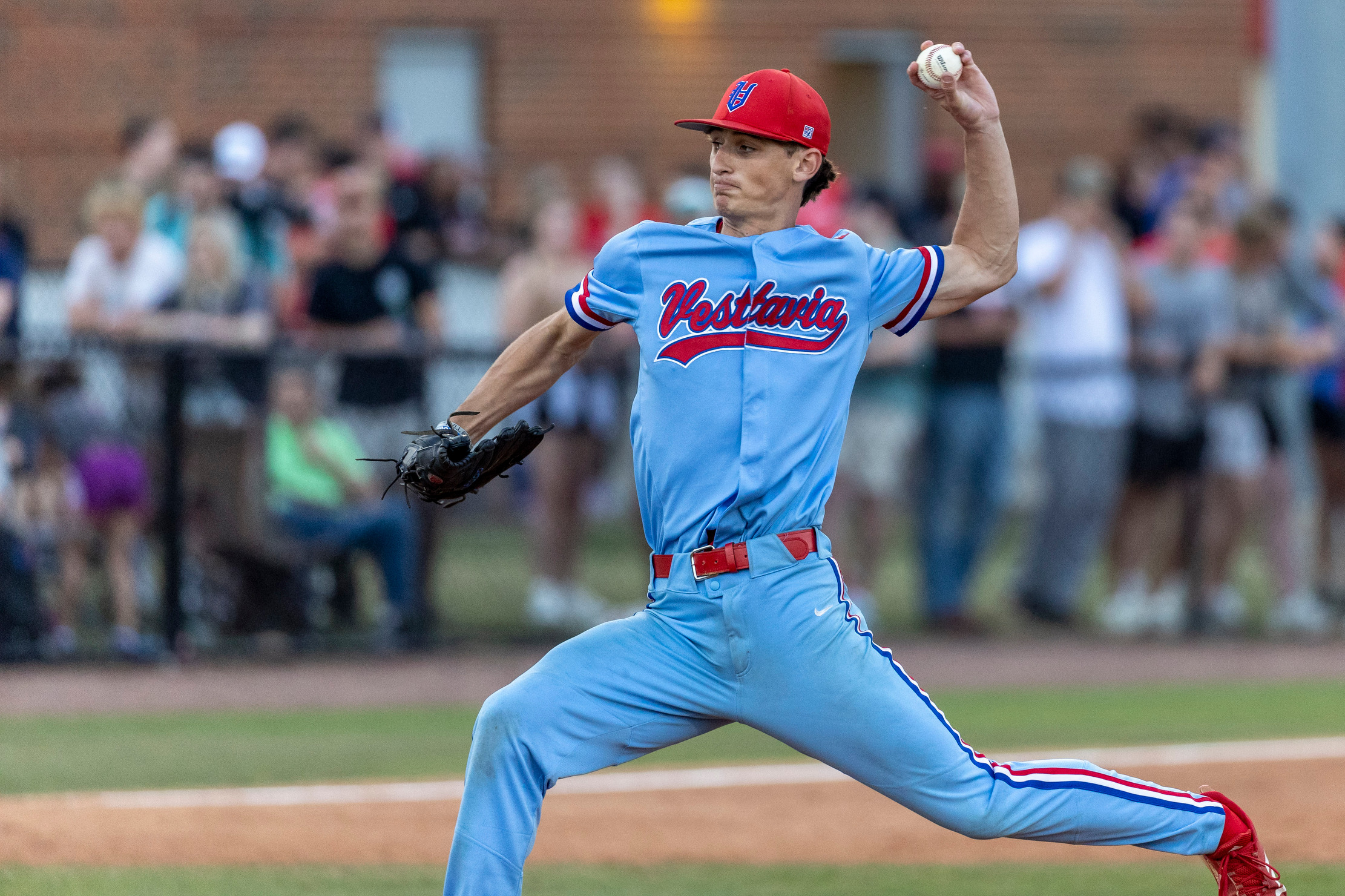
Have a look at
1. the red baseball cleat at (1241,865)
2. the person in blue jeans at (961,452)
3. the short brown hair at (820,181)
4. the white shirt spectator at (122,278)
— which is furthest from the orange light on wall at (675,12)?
the red baseball cleat at (1241,865)

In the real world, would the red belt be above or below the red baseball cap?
below

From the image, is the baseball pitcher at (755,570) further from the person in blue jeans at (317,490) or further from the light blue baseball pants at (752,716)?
the person in blue jeans at (317,490)

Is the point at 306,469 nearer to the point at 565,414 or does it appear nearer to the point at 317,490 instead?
the point at 317,490

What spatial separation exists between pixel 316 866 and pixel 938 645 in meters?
Answer: 5.40

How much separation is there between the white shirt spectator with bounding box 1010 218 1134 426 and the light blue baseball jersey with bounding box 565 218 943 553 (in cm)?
663

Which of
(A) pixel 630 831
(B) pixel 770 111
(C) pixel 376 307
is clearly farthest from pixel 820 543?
(C) pixel 376 307

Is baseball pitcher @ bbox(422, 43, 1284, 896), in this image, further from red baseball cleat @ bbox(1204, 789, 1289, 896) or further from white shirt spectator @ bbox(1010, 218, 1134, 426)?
white shirt spectator @ bbox(1010, 218, 1134, 426)

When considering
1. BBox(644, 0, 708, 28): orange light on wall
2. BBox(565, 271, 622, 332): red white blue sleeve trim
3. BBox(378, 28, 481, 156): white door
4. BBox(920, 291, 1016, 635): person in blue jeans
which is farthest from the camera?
BBox(644, 0, 708, 28): orange light on wall

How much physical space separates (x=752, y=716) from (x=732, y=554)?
0.39m

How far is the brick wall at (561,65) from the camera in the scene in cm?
1571

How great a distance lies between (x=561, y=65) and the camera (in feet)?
56.7

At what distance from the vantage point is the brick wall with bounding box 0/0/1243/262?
51.5 ft

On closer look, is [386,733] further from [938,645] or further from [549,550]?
[938,645]

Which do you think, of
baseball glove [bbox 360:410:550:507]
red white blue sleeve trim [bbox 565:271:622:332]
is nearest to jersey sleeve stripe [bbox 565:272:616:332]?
red white blue sleeve trim [bbox 565:271:622:332]
